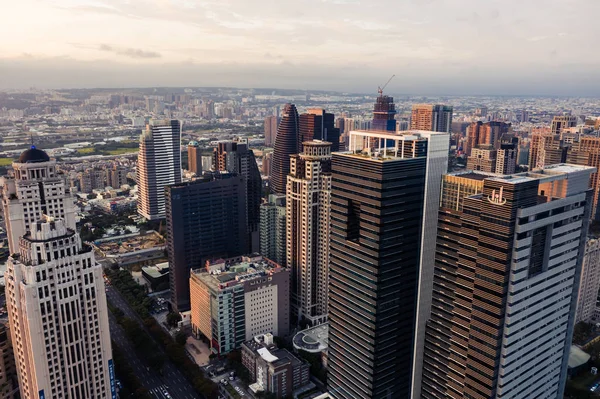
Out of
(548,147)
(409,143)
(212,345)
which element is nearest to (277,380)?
(212,345)

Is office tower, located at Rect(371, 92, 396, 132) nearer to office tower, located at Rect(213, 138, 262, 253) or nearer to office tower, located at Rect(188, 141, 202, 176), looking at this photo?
office tower, located at Rect(213, 138, 262, 253)

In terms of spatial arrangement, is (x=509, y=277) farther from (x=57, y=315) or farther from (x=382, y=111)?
(x=382, y=111)

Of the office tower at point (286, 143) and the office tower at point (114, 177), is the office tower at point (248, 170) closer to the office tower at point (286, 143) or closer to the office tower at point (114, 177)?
the office tower at point (286, 143)

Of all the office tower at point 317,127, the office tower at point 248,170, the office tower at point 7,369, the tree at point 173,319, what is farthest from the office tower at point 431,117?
the office tower at point 7,369

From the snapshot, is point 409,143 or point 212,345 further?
point 212,345

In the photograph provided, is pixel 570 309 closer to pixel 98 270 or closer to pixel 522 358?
pixel 522 358

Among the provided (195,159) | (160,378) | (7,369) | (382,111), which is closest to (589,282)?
(382,111)
